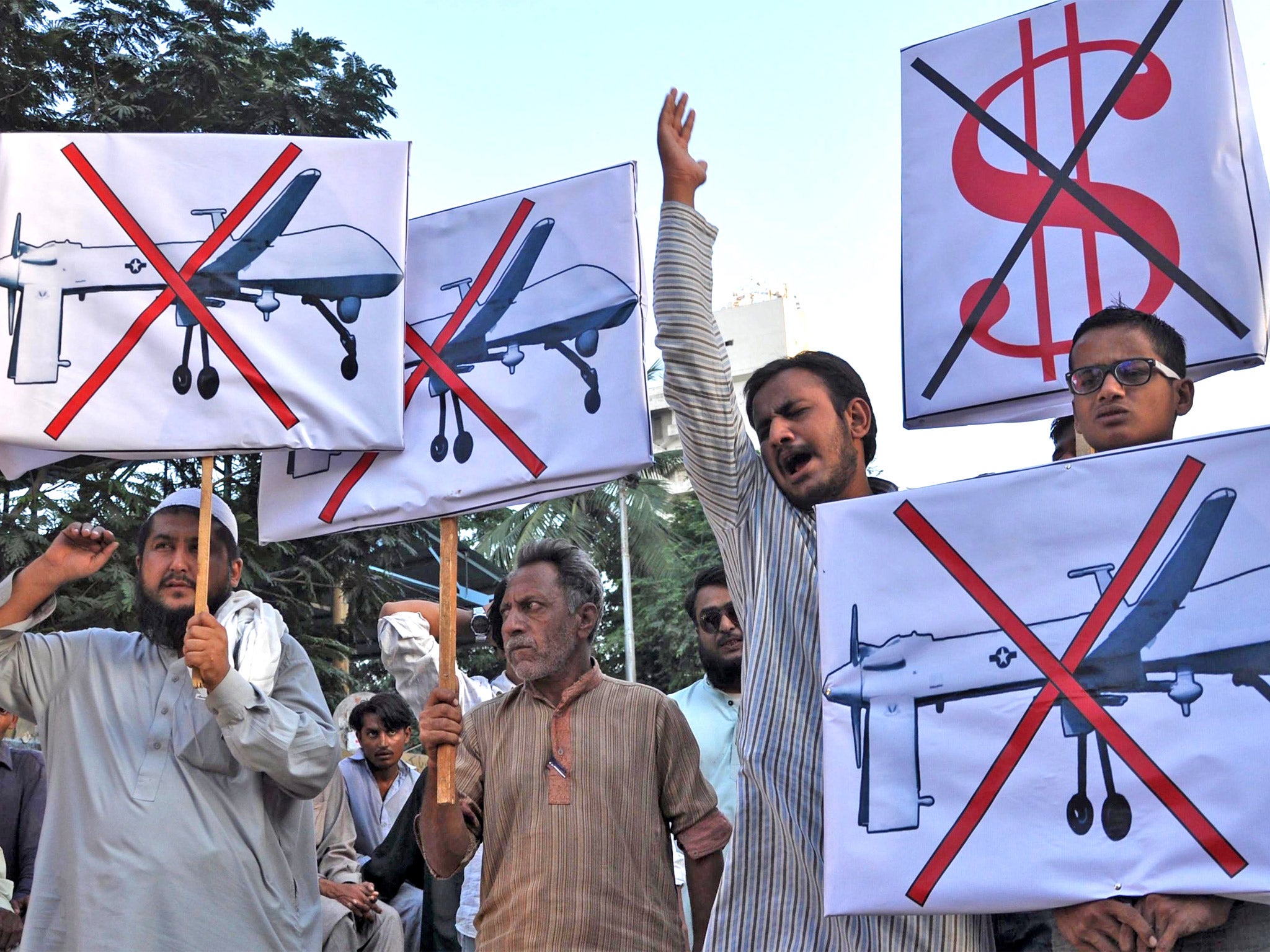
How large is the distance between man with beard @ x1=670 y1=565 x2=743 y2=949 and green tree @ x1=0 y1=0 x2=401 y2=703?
31.1 ft

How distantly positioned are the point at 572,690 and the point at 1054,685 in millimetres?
1621

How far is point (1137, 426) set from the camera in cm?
275

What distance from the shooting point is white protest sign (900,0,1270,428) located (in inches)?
143

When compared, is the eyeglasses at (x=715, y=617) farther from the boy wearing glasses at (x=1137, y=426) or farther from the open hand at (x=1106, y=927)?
the open hand at (x=1106, y=927)

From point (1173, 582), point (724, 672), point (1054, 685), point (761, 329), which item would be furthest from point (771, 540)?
point (761, 329)

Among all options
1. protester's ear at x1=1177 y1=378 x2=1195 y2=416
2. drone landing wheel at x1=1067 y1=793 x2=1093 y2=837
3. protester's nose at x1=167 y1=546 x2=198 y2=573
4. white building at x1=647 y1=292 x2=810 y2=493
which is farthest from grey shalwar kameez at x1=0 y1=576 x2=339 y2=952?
white building at x1=647 y1=292 x2=810 y2=493

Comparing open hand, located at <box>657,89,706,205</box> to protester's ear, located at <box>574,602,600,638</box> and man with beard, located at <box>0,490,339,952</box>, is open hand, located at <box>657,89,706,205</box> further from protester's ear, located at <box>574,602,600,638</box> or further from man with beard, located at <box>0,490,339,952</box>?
man with beard, located at <box>0,490,339,952</box>

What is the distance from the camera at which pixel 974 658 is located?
2.57 m

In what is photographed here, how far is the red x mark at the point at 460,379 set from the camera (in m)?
4.09

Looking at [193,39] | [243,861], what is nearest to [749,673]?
[243,861]

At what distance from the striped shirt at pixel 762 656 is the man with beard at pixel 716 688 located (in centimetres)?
154

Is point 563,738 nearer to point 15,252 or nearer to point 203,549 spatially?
point 203,549

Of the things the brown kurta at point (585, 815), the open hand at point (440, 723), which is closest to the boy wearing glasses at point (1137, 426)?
the brown kurta at point (585, 815)

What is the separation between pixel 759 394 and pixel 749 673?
661 mm
